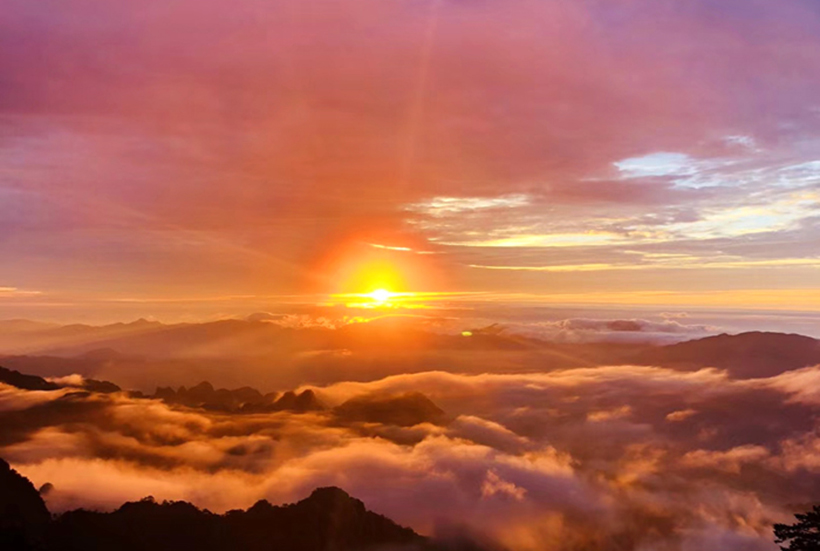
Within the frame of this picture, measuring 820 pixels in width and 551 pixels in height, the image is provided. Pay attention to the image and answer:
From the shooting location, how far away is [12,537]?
174750mm

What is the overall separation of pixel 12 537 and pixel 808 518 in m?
198

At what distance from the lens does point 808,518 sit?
186 feet

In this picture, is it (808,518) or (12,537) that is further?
(12,537)

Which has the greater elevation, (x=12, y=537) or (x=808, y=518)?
(x=808, y=518)
